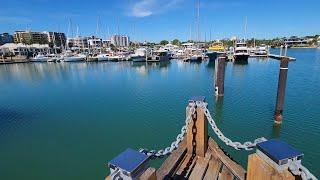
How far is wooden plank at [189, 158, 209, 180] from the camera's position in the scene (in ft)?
16.1

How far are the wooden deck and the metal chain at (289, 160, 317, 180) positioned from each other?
1.91m

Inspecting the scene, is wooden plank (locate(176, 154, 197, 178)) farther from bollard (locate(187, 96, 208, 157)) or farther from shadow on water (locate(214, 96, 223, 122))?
shadow on water (locate(214, 96, 223, 122))

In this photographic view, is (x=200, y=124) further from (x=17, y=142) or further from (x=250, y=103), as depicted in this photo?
(x=250, y=103)

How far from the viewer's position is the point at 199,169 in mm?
5160

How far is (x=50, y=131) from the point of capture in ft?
50.2

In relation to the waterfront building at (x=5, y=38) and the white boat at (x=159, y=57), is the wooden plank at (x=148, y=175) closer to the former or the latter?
the white boat at (x=159, y=57)

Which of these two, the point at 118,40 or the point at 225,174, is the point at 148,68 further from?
the point at 118,40

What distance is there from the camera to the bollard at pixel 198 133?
5340 mm

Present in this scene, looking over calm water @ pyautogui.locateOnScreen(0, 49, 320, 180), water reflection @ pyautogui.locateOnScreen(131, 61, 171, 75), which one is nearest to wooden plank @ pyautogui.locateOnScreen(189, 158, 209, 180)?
calm water @ pyautogui.locateOnScreen(0, 49, 320, 180)

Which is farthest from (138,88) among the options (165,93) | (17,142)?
(17,142)

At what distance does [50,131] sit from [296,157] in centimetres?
1584

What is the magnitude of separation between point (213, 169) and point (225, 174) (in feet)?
0.95

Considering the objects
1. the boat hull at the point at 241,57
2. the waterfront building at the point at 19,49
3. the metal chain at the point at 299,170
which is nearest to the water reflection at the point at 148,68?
the boat hull at the point at 241,57

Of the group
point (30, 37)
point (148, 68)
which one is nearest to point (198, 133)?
point (148, 68)
